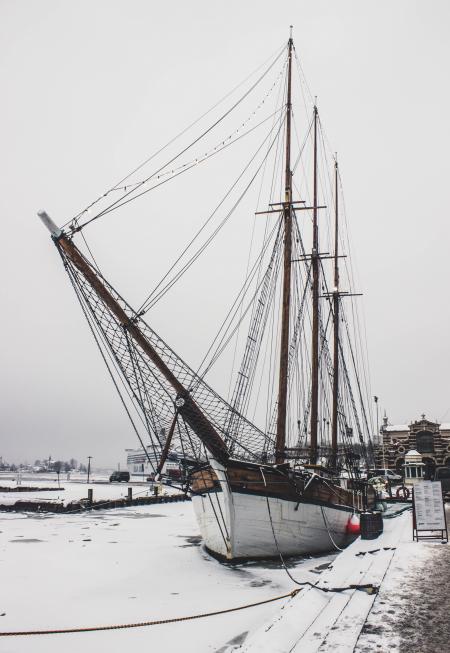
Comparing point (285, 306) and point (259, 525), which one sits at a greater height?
point (285, 306)

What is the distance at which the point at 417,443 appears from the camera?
6122 centimetres

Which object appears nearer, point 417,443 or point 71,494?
point 71,494

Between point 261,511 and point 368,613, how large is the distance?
24.0 ft

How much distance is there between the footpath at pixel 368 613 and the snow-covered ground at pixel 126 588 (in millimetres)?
1330

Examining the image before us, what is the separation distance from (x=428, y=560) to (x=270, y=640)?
5095 millimetres

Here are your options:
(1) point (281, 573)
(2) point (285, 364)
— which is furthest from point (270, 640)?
(2) point (285, 364)

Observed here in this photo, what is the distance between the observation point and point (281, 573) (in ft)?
38.1

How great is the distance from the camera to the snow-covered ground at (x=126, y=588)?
280 inches

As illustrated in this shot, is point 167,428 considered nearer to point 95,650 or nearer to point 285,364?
point 285,364

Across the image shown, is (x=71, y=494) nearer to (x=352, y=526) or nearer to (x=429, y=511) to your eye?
(x=352, y=526)

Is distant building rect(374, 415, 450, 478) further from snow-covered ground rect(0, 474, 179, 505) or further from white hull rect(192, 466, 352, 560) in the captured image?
white hull rect(192, 466, 352, 560)

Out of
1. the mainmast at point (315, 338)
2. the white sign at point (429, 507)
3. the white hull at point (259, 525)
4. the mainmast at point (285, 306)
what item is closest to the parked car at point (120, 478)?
the mainmast at point (315, 338)

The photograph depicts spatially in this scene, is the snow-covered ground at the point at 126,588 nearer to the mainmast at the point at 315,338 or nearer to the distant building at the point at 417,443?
the mainmast at the point at 315,338

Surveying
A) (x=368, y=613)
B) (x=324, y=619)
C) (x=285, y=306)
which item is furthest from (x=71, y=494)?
Result: (x=368, y=613)
